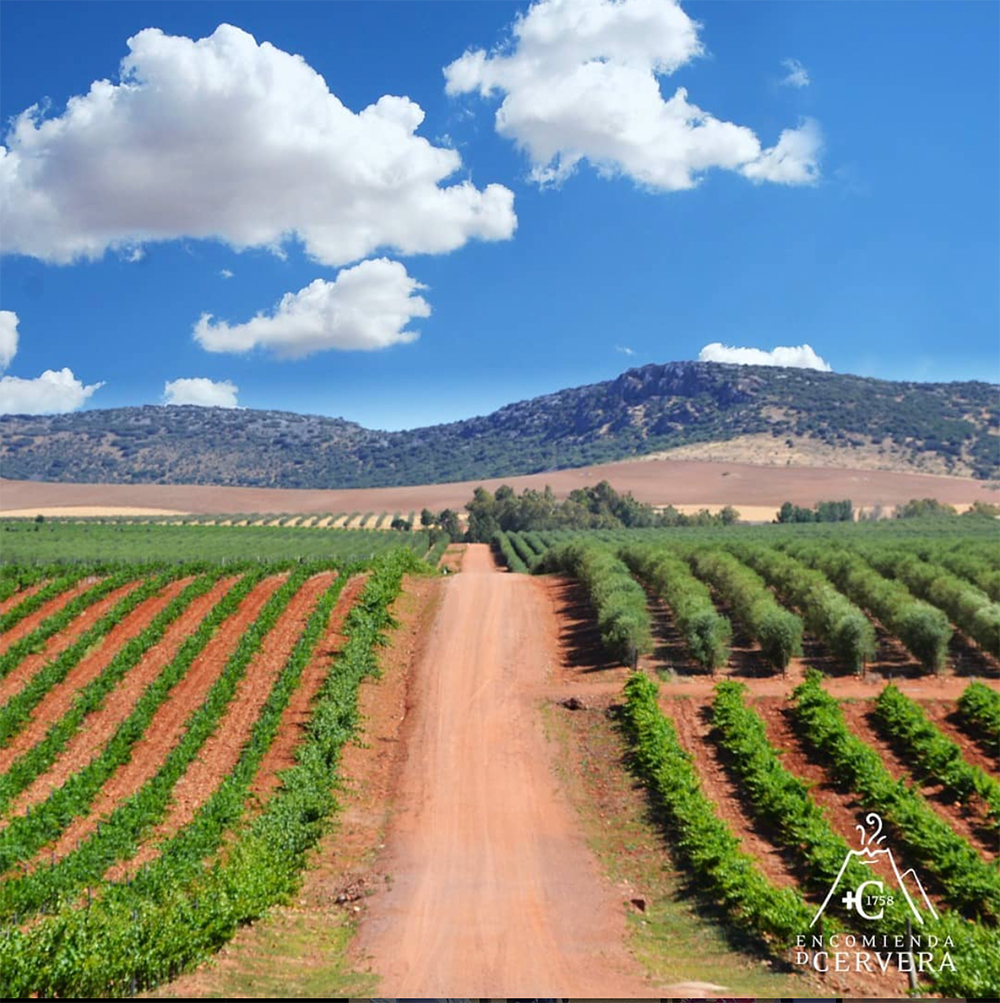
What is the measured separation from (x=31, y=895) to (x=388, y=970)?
7896 mm

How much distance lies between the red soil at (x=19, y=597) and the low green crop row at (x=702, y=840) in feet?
112

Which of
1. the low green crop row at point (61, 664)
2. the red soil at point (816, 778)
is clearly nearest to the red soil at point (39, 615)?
the low green crop row at point (61, 664)

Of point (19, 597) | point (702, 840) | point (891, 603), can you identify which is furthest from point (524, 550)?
point (702, 840)

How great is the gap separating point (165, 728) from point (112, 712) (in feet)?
10.2

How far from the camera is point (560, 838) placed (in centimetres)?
2428

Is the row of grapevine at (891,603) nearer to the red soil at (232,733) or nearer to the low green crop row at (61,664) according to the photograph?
the red soil at (232,733)

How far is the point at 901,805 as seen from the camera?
77.1 ft

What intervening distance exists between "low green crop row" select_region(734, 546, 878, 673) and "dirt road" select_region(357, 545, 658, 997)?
1192cm

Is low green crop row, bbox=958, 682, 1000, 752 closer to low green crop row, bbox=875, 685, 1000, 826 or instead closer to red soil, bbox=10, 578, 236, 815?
low green crop row, bbox=875, 685, 1000, 826

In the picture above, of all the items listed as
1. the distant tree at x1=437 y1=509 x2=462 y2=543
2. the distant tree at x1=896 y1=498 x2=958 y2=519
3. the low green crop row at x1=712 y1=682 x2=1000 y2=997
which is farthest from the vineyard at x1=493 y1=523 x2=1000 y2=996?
the distant tree at x1=896 y1=498 x2=958 y2=519

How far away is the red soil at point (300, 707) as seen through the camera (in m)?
27.5

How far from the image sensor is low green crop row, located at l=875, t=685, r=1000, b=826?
82.2 feet

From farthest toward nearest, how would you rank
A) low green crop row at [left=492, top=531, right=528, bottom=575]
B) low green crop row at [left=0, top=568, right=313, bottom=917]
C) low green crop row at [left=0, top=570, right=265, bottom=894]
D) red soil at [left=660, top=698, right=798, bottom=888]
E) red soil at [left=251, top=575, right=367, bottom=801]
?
low green crop row at [left=492, top=531, right=528, bottom=575], red soil at [left=251, top=575, right=367, bottom=801], low green crop row at [left=0, top=570, right=265, bottom=894], red soil at [left=660, top=698, right=798, bottom=888], low green crop row at [left=0, top=568, right=313, bottom=917]

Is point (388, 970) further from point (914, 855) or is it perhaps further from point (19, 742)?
point (19, 742)
